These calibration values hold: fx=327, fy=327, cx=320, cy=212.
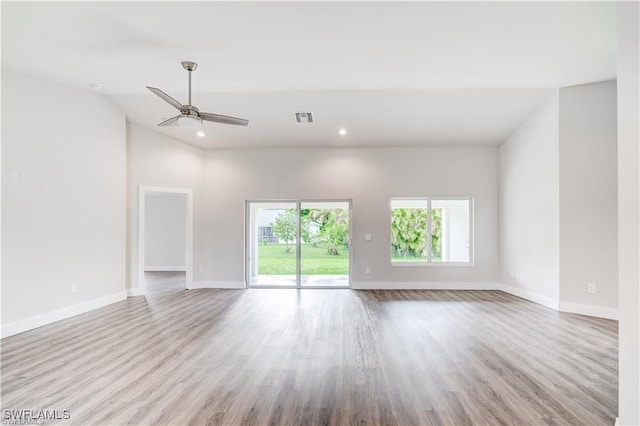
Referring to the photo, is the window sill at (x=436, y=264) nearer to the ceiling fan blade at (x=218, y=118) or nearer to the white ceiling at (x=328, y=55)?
the white ceiling at (x=328, y=55)

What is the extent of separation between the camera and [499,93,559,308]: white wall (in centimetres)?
523

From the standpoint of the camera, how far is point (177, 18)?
3.09m

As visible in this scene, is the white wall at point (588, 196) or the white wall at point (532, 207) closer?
the white wall at point (588, 196)

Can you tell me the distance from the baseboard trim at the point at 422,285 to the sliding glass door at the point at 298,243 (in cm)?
43

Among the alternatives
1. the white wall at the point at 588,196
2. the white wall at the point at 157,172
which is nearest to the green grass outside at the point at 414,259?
the white wall at the point at 588,196

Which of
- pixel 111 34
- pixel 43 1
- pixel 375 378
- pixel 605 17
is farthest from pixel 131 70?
pixel 605 17

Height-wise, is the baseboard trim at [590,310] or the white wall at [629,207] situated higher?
the white wall at [629,207]

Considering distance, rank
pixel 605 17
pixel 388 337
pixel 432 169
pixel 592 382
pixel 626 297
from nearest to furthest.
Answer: pixel 626 297, pixel 592 382, pixel 605 17, pixel 388 337, pixel 432 169

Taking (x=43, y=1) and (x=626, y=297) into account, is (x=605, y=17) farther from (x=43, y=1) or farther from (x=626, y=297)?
(x=43, y=1)

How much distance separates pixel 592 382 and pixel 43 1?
5.87 m

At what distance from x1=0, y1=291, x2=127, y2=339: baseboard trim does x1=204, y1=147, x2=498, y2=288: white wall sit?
6.48 feet

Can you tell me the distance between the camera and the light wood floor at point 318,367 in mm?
2432

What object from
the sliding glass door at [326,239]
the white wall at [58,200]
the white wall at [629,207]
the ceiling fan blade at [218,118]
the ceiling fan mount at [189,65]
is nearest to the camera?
the white wall at [629,207]

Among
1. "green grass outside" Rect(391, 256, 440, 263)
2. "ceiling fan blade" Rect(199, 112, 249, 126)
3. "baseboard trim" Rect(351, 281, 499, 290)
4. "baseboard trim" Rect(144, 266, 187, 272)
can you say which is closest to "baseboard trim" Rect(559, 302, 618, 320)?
"baseboard trim" Rect(351, 281, 499, 290)
